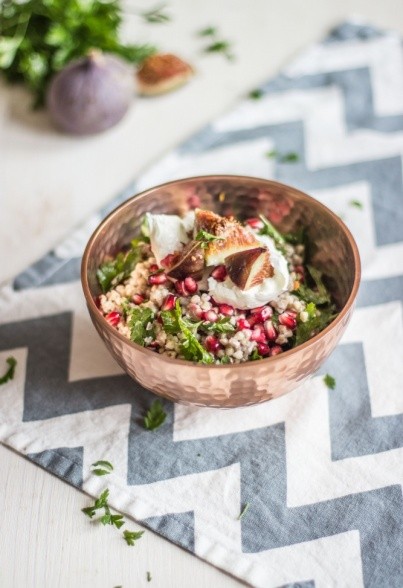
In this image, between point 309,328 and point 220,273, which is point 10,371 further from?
point 309,328

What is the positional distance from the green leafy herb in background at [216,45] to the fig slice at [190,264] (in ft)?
4.78

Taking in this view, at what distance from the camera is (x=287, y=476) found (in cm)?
174

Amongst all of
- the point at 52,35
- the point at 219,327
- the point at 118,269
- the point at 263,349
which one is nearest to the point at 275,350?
the point at 263,349

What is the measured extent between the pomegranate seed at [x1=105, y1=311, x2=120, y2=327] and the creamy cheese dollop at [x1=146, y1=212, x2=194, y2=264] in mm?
168

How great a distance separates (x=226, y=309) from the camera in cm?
172

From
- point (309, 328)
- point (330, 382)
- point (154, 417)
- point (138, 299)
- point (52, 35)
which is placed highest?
point (52, 35)

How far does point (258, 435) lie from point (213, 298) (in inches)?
13.7

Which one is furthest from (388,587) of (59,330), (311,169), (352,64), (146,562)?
(352,64)

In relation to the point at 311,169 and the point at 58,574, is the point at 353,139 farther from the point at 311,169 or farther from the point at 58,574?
the point at 58,574

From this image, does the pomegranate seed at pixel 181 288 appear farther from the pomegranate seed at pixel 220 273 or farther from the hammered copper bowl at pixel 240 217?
the hammered copper bowl at pixel 240 217

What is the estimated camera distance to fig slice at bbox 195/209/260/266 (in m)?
1.74

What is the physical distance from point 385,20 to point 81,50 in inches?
47.7

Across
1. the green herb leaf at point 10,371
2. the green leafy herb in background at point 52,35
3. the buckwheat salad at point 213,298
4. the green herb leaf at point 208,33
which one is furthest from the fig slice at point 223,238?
the green herb leaf at point 208,33

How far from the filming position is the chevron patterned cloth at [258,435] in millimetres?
1624
